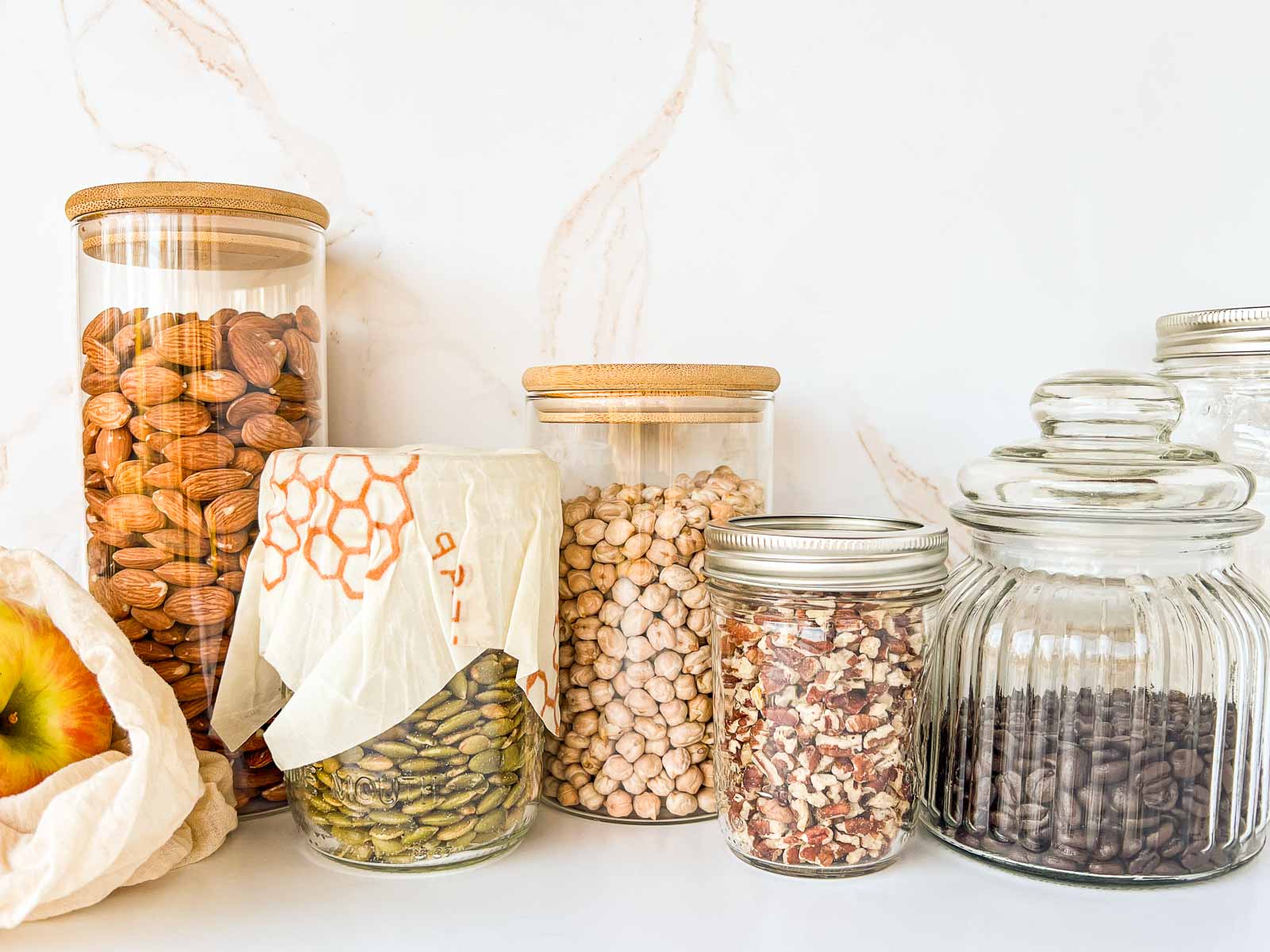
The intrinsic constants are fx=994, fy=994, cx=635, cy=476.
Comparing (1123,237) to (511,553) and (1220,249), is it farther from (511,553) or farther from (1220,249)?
(511,553)

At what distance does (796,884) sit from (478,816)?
0.68 ft

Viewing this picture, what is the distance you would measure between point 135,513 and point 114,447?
49mm

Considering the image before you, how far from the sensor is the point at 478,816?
65cm

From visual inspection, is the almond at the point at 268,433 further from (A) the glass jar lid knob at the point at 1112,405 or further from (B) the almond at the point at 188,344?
(A) the glass jar lid knob at the point at 1112,405

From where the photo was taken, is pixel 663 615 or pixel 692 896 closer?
pixel 692 896

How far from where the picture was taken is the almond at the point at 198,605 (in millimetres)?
712

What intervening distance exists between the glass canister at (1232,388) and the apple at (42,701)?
2.68 feet

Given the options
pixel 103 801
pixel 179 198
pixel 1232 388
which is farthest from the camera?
pixel 1232 388

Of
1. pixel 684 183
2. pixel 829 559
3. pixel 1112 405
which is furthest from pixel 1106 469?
pixel 684 183

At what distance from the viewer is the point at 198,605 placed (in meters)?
0.71

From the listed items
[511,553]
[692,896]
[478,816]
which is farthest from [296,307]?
[692,896]

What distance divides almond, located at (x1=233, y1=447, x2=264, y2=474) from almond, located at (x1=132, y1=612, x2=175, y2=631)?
0.12 meters

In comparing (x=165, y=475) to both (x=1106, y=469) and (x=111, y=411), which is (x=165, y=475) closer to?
→ (x=111, y=411)

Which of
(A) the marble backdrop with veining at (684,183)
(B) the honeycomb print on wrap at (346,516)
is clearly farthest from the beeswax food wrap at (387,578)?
(A) the marble backdrop with veining at (684,183)
